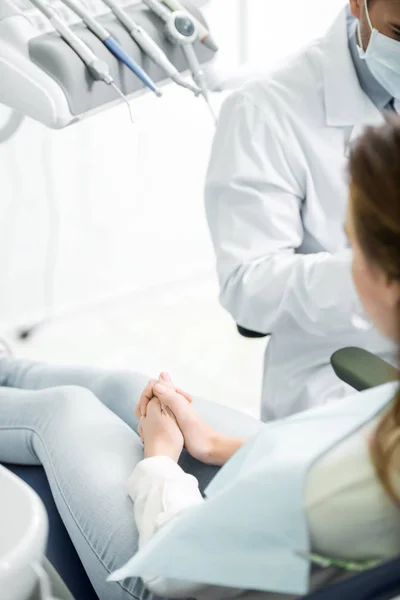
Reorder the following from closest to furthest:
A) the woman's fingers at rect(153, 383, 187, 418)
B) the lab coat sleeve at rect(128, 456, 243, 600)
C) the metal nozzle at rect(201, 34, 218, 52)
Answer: the lab coat sleeve at rect(128, 456, 243, 600), the woman's fingers at rect(153, 383, 187, 418), the metal nozzle at rect(201, 34, 218, 52)

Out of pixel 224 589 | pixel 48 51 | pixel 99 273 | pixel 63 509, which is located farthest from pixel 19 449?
pixel 99 273

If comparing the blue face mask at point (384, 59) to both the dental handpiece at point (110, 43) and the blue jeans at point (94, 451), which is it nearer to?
the dental handpiece at point (110, 43)

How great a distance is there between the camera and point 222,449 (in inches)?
39.3

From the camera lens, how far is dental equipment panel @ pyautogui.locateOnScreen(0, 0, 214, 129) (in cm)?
116

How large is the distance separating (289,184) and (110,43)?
13.6 inches

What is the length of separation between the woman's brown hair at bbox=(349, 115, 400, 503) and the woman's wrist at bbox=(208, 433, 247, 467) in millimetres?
374

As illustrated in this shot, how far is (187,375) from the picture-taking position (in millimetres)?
2111

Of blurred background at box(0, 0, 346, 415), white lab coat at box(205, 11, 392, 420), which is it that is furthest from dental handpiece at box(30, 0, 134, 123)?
blurred background at box(0, 0, 346, 415)

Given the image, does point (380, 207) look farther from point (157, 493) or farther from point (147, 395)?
point (147, 395)

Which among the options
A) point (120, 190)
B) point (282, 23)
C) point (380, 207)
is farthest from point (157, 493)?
point (282, 23)

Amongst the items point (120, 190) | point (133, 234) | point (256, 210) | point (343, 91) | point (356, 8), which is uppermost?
point (356, 8)

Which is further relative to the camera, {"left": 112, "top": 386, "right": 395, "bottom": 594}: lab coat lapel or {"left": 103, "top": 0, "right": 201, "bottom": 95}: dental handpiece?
{"left": 103, "top": 0, "right": 201, "bottom": 95}: dental handpiece

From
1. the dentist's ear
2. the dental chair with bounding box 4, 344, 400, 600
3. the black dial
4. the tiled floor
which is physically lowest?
the tiled floor

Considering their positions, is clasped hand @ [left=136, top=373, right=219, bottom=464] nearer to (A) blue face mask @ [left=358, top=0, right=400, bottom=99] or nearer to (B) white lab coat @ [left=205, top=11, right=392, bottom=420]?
(B) white lab coat @ [left=205, top=11, right=392, bottom=420]
